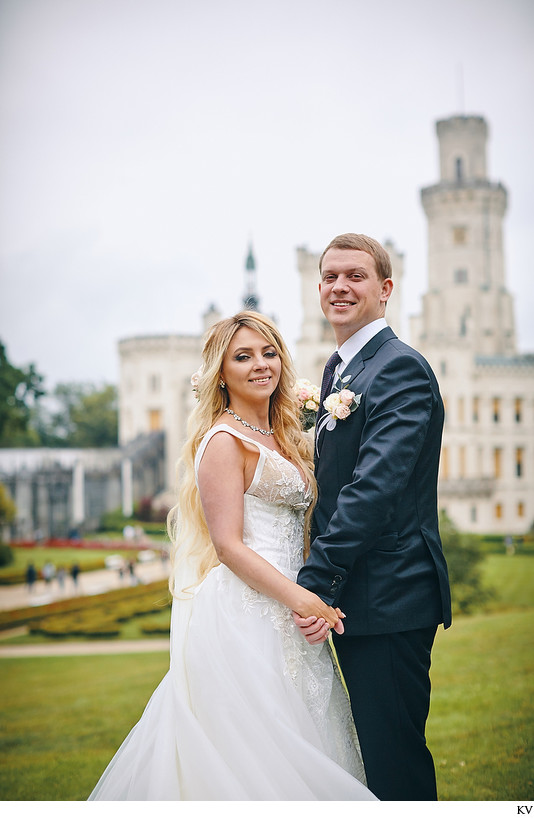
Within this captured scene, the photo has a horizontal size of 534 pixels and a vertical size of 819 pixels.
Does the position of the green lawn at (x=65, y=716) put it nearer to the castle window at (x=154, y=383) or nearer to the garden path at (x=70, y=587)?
the garden path at (x=70, y=587)

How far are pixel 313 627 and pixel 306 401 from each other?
3.40 feet

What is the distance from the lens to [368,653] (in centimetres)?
266

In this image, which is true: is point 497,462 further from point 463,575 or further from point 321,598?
point 321,598

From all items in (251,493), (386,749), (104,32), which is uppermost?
(104,32)

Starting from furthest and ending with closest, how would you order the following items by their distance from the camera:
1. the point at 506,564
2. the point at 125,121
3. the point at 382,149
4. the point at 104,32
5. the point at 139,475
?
the point at 139,475 → the point at 506,564 → the point at 382,149 → the point at 125,121 → the point at 104,32

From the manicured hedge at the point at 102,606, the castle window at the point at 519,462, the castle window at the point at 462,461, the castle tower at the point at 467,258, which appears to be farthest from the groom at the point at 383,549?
the castle tower at the point at 467,258

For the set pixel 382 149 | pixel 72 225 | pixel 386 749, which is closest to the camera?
pixel 386 749

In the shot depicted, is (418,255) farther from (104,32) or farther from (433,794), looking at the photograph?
(433,794)

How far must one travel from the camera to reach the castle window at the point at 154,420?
33188mm

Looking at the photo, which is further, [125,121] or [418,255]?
[418,255]

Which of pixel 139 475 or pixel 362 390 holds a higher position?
pixel 362 390

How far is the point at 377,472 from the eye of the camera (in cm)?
245

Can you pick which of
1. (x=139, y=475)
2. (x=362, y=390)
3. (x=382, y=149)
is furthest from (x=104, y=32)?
(x=139, y=475)
